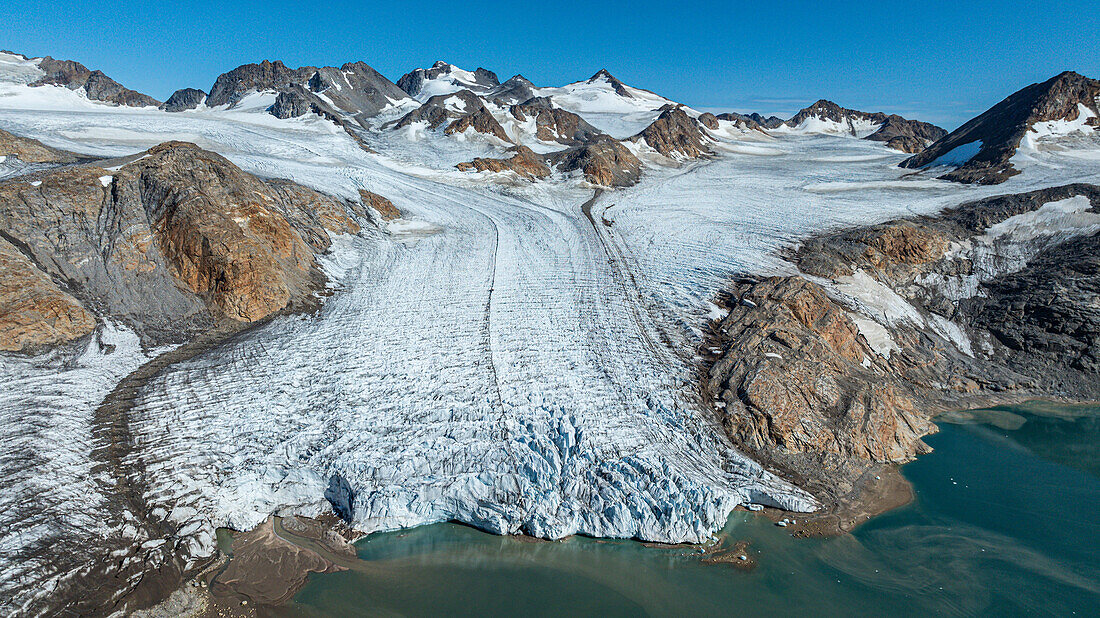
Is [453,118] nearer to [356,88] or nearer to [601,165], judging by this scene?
[601,165]

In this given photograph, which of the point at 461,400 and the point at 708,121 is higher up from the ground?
the point at 708,121

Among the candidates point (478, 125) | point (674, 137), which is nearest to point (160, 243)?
point (478, 125)

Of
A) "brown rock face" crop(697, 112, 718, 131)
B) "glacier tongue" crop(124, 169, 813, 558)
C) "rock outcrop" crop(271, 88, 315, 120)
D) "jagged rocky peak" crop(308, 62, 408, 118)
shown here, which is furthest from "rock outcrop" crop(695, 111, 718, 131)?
"glacier tongue" crop(124, 169, 813, 558)

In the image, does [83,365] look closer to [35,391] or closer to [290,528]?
[35,391]

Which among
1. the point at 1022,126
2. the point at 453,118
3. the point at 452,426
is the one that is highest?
the point at 453,118

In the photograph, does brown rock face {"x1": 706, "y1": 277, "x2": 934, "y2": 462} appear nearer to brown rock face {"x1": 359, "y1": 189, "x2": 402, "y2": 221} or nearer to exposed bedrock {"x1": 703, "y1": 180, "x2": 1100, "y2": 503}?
exposed bedrock {"x1": 703, "y1": 180, "x2": 1100, "y2": 503}

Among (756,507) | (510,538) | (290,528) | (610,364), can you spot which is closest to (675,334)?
(610,364)
